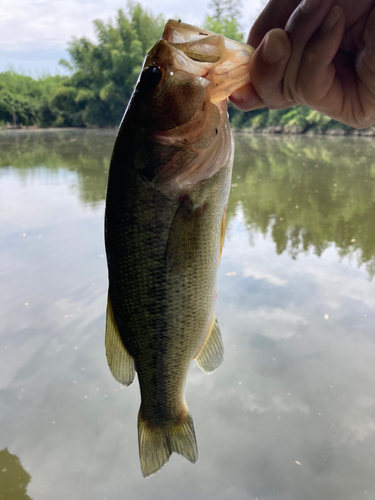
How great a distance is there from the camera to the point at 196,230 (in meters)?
1.27

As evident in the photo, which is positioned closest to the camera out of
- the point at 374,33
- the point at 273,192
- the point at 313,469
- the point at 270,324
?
the point at 374,33

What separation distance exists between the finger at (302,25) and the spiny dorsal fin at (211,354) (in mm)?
1019

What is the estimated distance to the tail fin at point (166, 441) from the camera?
1504 millimetres

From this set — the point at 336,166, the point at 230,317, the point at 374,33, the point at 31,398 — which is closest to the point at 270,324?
the point at 230,317

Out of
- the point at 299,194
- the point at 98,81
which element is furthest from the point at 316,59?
the point at 98,81

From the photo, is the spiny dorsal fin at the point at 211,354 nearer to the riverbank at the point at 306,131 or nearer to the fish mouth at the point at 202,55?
the fish mouth at the point at 202,55

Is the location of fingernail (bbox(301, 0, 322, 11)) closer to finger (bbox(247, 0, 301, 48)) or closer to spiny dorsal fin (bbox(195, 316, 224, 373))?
finger (bbox(247, 0, 301, 48))

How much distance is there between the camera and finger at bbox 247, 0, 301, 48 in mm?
1471

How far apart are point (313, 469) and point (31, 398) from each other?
215cm

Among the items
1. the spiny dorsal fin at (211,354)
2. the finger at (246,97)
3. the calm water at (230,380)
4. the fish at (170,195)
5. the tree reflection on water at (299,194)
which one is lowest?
the calm water at (230,380)

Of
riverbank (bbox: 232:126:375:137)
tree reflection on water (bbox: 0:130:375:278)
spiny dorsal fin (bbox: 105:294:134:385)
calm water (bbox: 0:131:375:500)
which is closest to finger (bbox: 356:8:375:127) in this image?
spiny dorsal fin (bbox: 105:294:134:385)

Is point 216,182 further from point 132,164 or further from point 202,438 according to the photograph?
point 202,438

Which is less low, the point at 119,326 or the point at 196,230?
the point at 196,230

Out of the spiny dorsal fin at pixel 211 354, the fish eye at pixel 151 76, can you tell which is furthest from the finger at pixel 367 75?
the spiny dorsal fin at pixel 211 354
